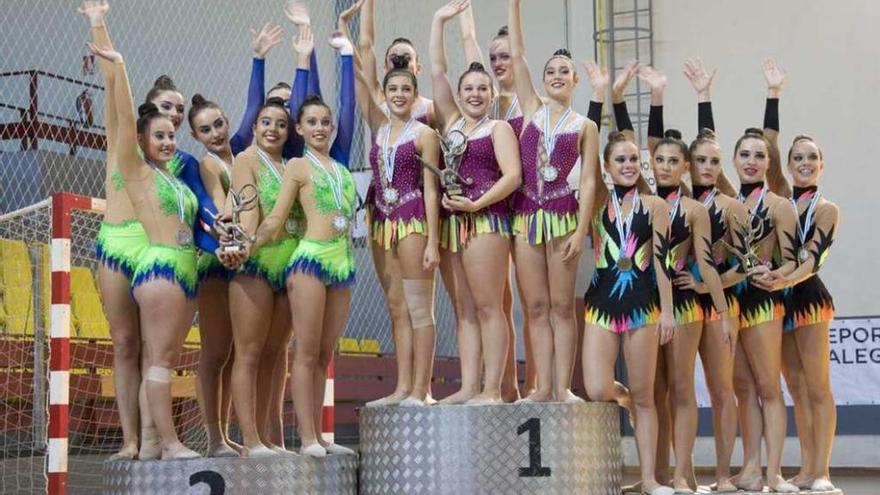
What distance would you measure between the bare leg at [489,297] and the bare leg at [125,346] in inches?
50.9

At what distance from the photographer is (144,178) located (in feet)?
15.8

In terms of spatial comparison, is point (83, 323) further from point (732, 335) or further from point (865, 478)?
point (865, 478)

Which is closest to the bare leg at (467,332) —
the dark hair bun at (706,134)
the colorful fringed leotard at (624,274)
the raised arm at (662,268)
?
the colorful fringed leotard at (624,274)

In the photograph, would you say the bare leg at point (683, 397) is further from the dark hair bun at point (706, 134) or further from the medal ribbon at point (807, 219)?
the dark hair bun at point (706, 134)

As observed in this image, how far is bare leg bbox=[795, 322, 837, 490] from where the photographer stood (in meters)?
5.80

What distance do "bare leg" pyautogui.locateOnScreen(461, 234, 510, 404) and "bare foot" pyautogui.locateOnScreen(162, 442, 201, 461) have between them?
112 centimetres

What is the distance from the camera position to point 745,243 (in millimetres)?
5652

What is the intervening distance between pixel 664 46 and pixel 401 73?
25.6 feet

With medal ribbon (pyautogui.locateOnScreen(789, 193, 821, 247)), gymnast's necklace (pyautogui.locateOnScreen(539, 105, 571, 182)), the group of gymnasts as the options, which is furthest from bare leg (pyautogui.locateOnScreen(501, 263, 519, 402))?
medal ribbon (pyautogui.locateOnScreen(789, 193, 821, 247))

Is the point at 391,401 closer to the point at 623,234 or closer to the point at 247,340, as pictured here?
the point at 247,340

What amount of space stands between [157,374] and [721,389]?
7.81 feet

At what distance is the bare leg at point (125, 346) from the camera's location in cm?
481

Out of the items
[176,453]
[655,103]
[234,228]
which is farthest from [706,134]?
[176,453]

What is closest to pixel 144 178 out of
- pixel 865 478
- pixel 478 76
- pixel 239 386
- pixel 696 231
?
pixel 239 386
